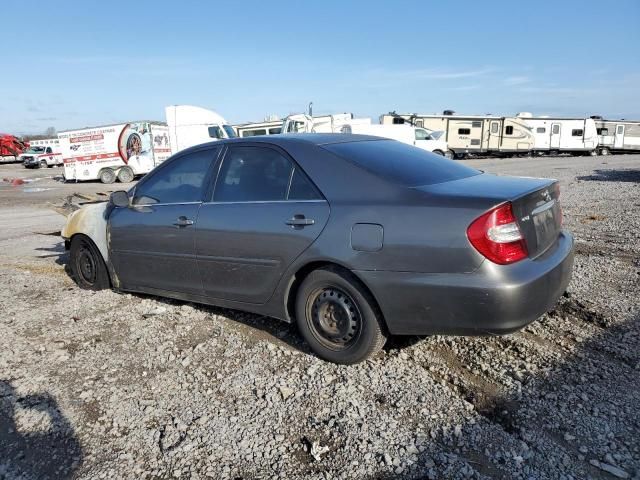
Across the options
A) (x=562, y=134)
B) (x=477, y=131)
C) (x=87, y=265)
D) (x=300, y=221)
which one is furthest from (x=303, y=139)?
(x=562, y=134)

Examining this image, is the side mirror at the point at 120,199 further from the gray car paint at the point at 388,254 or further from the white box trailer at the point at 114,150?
the white box trailer at the point at 114,150

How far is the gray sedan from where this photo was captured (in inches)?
110

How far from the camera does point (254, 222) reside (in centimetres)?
356

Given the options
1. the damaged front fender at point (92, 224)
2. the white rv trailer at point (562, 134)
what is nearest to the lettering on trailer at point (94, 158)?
the damaged front fender at point (92, 224)

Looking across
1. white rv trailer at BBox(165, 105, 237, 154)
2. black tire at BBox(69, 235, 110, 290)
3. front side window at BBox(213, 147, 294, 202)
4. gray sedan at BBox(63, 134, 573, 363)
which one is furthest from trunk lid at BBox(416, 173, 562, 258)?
white rv trailer at BBox(165, 105, 237, 154)

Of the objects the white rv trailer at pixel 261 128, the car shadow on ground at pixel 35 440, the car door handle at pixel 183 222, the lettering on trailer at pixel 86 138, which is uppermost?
the white rv trailer at pixel 261 128

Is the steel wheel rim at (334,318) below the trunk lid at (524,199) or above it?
below

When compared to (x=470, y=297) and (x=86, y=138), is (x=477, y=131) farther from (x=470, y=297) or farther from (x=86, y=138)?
(x=470, y=297)

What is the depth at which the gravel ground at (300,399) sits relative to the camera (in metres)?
2.42

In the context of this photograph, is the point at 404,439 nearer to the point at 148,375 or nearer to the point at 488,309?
the point at 488,309

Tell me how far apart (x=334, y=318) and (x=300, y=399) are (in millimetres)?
608

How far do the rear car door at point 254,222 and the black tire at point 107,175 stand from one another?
19546 millimetres

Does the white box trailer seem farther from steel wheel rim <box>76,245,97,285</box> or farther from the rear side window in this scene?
the rear side window

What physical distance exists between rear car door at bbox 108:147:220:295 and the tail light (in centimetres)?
227
